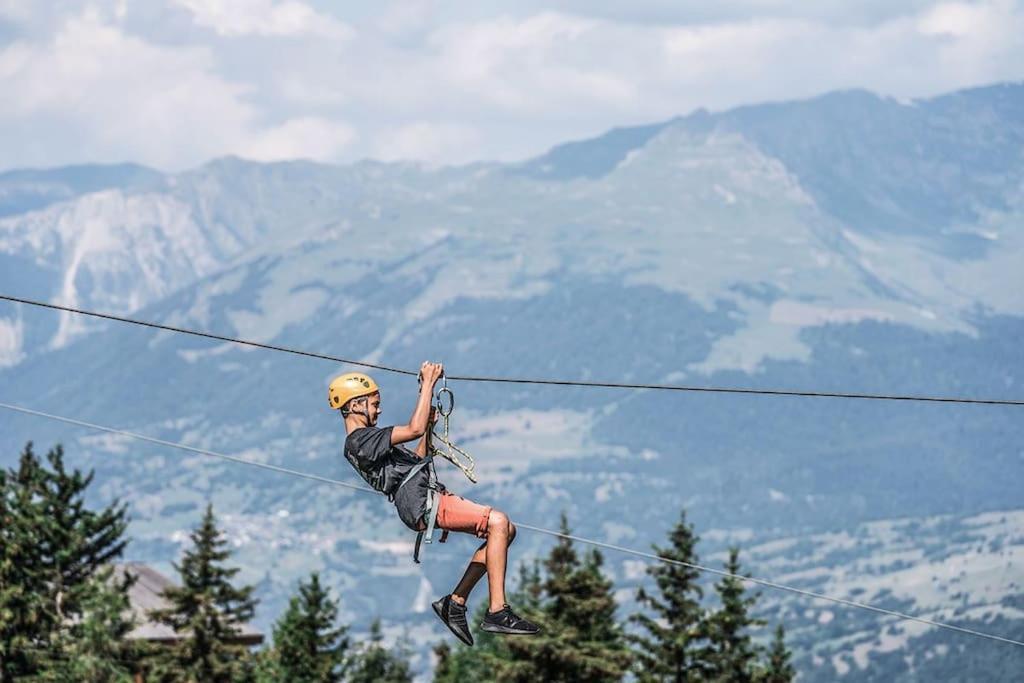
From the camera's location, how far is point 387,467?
17.3 m

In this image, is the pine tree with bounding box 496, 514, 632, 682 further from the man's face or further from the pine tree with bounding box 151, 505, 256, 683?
the man's face

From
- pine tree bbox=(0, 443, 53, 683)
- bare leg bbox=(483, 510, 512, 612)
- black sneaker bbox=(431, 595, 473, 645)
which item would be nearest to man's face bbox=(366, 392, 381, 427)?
bare leg bbox=(483, 510, 512, 612)

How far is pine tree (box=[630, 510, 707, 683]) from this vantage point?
68375 millimetres

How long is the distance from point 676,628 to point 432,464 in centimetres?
5382

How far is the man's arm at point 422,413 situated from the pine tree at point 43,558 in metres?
49.0

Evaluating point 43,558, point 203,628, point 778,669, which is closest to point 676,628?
point 778,669

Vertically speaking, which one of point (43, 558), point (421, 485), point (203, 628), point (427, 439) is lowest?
point (421, 485)

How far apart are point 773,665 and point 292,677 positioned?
19021 millimetres

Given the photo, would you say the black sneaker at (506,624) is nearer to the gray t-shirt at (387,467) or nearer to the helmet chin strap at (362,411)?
the gray t-shirt at (387,467)

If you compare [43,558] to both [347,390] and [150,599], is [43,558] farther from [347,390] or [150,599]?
[347,390]

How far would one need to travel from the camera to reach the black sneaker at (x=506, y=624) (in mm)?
16969

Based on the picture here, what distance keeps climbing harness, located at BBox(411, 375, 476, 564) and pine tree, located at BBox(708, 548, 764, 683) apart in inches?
2057

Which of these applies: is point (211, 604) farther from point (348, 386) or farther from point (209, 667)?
point (348, 386)

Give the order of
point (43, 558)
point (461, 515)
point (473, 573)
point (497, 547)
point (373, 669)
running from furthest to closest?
point (373, 669) < point (43, 558) < point (473, 573) < point (461, 515) < point (497, 547)
